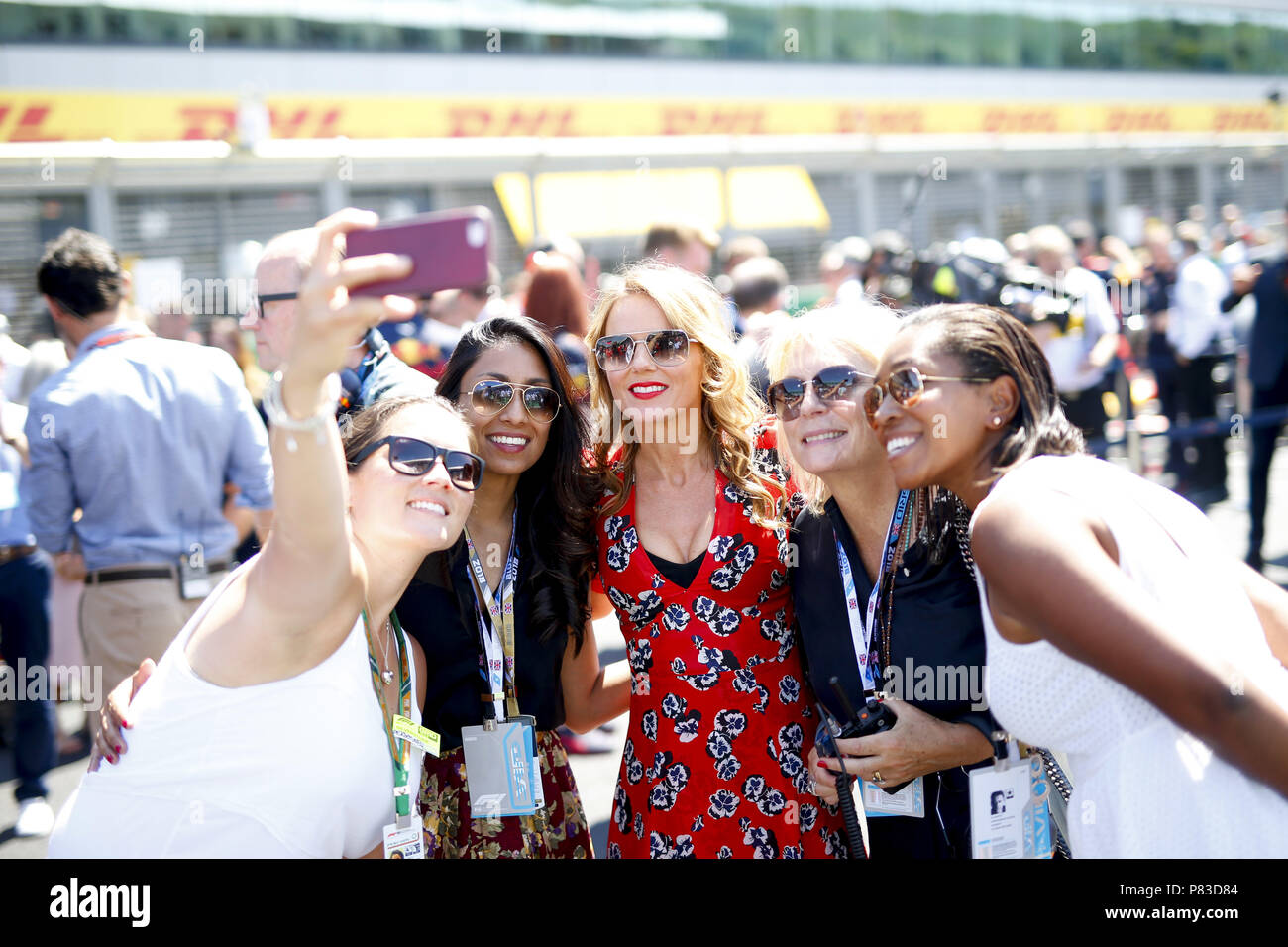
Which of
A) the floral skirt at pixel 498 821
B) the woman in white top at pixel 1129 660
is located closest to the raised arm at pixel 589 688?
the floral skirt at pixel 498 821

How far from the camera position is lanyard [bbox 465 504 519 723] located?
253 centimetres

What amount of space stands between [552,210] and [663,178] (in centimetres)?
223

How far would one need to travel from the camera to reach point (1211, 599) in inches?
66.2

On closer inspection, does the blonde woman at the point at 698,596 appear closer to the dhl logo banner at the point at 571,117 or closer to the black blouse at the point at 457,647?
the black blouse at the point at 457,647

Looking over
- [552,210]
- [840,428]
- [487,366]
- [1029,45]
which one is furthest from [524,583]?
[1029,45]

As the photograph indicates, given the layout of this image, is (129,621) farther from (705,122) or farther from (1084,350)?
(705,122)

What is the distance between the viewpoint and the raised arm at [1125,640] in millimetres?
1584

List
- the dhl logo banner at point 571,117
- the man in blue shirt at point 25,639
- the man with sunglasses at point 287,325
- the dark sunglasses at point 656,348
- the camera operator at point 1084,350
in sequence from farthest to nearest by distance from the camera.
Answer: the dhl logo banner at point 571,117 < the camera operator at point 1084,350 < the man in blue shirt at point 25,639 < the man with sunglasses at point 287,325 < the dark sunglasses at point 656,348

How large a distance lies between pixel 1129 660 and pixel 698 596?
1119 mm

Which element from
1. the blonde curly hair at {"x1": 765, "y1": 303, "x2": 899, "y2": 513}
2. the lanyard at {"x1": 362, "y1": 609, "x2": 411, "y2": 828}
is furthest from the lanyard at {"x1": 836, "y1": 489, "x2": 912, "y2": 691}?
the lanyard at {"x1": 362, "y1": 609, "x2": 411, "y2": 828}

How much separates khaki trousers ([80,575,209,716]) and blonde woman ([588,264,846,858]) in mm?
2203

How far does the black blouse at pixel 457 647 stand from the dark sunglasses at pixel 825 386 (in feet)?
→ 2.48

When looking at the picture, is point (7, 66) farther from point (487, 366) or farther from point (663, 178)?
point (487, 366)

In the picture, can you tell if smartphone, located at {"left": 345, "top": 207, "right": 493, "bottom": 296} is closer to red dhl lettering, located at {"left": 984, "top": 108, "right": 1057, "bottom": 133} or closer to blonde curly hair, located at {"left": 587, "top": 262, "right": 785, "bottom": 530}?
blonde curly hair, located at {"left": 587, "top": 262, "right": 785, "bottom": 530}
